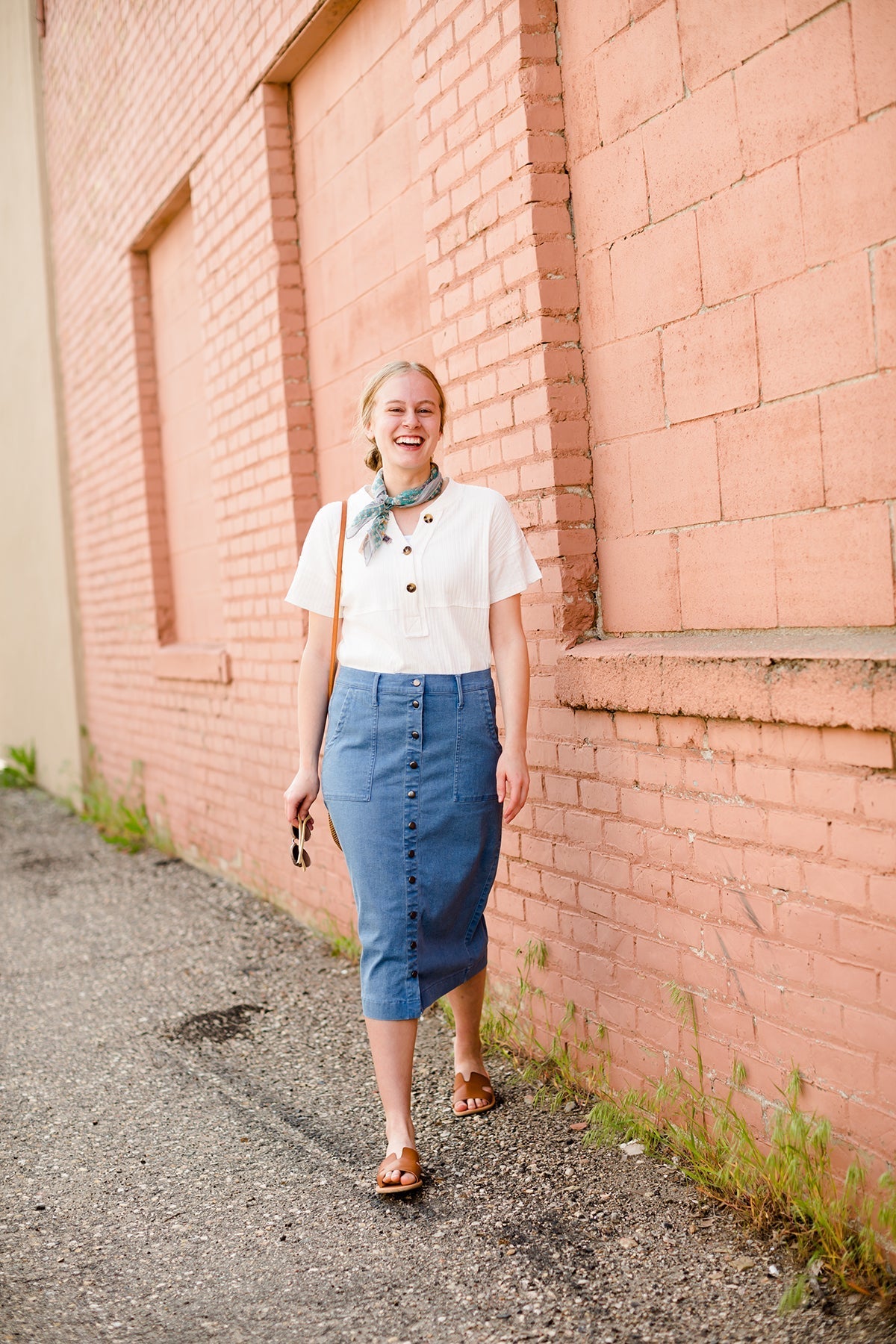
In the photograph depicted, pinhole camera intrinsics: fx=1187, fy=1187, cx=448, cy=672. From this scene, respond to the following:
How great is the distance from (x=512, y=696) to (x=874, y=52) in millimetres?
1620

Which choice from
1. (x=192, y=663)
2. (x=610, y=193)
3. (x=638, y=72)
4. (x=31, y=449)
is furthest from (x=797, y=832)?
(x=31, y=449)

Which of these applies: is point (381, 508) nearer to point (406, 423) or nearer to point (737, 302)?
point (406, 423)

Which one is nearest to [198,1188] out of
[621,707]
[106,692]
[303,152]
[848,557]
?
[621,707]

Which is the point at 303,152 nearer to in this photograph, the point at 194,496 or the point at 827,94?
the point at 194,496

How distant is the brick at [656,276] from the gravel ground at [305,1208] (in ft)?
7.06

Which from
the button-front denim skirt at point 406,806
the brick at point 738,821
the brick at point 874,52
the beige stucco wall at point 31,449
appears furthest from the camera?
the beige stucco wall at point 31,449

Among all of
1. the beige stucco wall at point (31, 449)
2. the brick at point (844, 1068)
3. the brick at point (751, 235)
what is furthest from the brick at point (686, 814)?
the beige stucco wall at point (31, 449)

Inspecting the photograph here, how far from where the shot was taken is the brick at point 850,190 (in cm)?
233

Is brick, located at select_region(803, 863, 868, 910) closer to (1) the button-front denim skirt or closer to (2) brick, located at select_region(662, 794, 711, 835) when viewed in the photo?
(2) brick, located at select_region(662, 794, 711, 835)

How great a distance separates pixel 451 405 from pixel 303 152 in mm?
2017

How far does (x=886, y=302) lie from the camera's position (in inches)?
92.9

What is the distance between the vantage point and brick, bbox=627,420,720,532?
2.90 meters

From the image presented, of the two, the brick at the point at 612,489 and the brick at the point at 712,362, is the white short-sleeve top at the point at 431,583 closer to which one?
the brick at the point at 612,489

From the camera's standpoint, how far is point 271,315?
17.5 feet
